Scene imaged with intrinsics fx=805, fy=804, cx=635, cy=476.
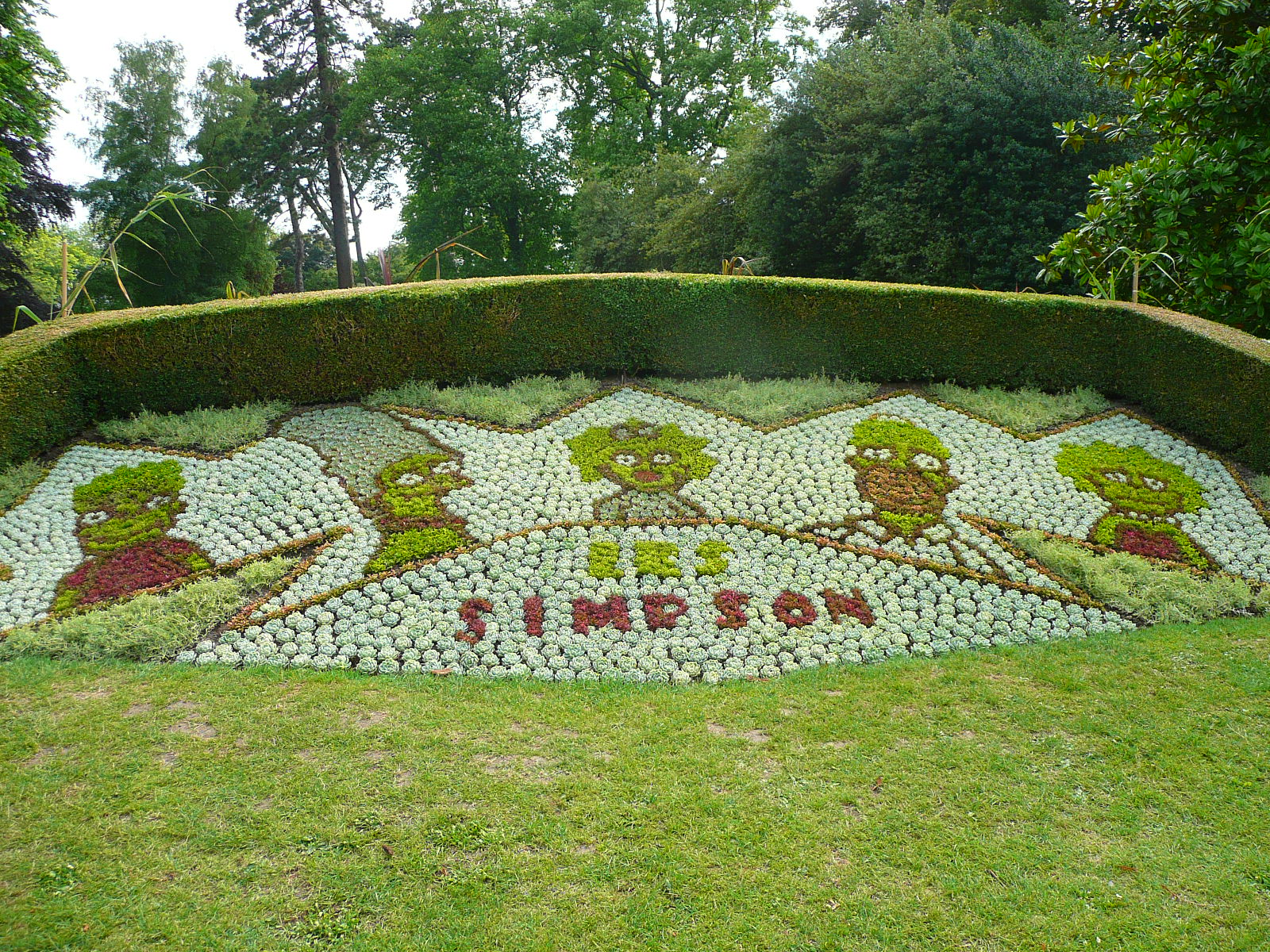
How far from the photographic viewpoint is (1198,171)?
24.6 feet

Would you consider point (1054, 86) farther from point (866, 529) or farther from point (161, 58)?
point (161, 58)

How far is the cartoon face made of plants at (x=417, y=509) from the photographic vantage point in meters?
5.78

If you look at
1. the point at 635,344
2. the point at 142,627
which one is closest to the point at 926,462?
the point at 635,344

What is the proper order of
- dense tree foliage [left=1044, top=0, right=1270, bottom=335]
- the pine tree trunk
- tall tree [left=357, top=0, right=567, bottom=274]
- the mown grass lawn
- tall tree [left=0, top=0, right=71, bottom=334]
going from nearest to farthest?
1. the mown grass lawn
2. dense tree foliage [left=1044, top=0, right=1270, bottom=335]
3. tall tree [left=0, top=0, right=71, bottom=334]
4. the pine tree trunk
5. tall tree [left=357, top=0, right=567, bottom=274]

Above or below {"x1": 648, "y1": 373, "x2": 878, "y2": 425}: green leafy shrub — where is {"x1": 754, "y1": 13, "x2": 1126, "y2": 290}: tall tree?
above

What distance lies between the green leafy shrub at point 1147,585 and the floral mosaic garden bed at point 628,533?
0.48 feet

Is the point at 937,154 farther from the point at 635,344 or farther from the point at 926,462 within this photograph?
the point at 926,462

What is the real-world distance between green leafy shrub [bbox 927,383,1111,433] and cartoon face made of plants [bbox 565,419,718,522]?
3104 millimetres

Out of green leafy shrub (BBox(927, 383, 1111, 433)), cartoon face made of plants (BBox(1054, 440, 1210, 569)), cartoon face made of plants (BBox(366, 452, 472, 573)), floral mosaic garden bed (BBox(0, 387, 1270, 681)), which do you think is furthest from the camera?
green leafy shrub (BBox(927, 383, 1111, 433))

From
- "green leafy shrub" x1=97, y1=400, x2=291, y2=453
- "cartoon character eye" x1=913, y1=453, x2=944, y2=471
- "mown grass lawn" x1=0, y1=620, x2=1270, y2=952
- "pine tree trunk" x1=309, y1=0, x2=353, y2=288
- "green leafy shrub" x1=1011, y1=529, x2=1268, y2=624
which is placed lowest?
"mown grass lawn" x1=0, y1=620, x2=1270, y2=952

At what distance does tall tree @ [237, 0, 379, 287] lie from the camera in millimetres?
23047

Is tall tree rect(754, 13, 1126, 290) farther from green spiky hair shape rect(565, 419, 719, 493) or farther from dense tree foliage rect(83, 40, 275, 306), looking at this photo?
dense tree foliage rect(83, 40, 275, 306)

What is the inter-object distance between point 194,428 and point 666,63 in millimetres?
25395

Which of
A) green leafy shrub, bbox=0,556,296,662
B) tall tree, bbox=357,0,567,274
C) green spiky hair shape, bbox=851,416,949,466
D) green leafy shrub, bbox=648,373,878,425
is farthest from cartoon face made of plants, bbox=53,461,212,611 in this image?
tall tree, bbox=357,0,567,274
